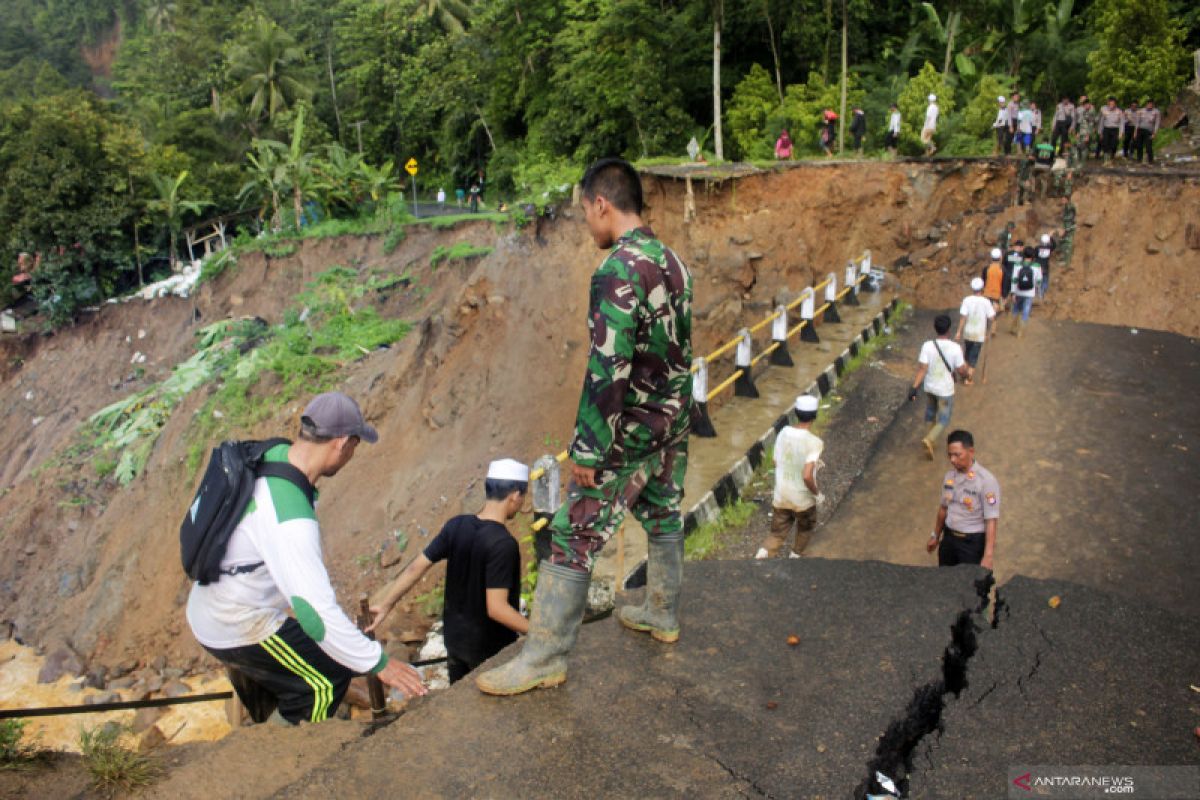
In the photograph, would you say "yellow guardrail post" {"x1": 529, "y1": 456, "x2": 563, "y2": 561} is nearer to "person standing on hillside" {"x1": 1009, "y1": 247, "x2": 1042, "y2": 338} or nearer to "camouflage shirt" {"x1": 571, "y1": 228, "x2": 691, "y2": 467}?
"camouflage shirt" {"x1": 571, "y1": 228, "x2": 691, "y2": 467}

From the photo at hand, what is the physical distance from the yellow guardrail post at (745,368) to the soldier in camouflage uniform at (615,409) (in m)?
6.92

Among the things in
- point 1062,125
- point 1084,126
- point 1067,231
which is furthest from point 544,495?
point 1084,126

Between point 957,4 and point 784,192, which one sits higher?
point 957,4

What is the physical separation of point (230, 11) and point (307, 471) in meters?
55.3

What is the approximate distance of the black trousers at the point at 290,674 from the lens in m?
3.21

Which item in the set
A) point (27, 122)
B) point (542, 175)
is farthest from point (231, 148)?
point (542, 175)

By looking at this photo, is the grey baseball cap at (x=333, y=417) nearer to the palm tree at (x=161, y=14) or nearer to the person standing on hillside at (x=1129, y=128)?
the person standing on hillside at (x=1129, y=128)

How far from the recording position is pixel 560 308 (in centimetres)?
1767

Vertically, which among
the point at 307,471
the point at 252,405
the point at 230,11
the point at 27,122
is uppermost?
the point at 230,11

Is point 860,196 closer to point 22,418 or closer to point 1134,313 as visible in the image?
point 1134,313

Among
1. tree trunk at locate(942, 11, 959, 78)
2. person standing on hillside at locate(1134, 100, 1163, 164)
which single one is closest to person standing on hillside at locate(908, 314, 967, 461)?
person standing on hillside at locate(1134, 100, 1163, 164)

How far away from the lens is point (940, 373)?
29.8 feet

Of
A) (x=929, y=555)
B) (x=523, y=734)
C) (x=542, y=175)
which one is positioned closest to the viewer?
(x=523, y=734)

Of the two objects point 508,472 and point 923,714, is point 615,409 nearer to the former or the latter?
point 508,472
